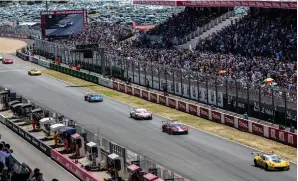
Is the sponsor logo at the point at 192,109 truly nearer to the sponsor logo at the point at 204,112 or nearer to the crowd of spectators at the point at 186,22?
the sponsor logo at the point at 204,112

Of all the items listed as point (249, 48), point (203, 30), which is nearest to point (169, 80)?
point (249, 48)

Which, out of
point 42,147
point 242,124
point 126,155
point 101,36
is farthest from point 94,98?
point 101,36

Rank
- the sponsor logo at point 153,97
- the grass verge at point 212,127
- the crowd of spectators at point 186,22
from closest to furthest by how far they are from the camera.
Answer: the grass verge at point 212,127 < the sponsor logo at point 153,97 < the crowd of spectators at point 186,22

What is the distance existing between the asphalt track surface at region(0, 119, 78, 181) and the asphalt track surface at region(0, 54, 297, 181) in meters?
6.05

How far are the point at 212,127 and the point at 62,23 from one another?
187ft

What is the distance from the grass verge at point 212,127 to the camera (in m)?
45.6

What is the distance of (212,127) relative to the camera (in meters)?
53.9

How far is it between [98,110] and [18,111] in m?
7.93

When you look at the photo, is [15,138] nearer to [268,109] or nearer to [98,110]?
[98,110]

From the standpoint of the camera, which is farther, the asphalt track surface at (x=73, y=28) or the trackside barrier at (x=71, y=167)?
the asphalt track surface at (x=73, y=28)

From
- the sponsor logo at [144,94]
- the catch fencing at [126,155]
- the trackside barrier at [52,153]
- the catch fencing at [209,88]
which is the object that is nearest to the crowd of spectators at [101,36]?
the catch fencing at [209,88]

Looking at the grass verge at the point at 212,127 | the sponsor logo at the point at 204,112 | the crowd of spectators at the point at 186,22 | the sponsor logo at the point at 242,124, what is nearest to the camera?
the grass verge at the point at 212,127

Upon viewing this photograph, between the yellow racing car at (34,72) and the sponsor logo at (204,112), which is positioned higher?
the sponsor logo at (204,112)

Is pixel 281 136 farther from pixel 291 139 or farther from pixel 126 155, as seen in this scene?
pixel 126 155
